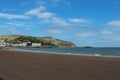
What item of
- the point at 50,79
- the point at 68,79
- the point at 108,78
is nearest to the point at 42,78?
the point at 50,79

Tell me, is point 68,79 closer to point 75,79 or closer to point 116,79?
point 75,79

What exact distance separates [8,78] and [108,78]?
5126mm

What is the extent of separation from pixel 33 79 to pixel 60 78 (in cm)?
144

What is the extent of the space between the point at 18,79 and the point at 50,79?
1.59 metres

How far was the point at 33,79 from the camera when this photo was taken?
13.0 meters

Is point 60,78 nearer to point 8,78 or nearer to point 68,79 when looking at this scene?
point 68,79

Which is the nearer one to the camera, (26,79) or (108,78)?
(26,79)

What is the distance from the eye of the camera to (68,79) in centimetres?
1316

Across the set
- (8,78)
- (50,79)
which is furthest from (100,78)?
(8,78)

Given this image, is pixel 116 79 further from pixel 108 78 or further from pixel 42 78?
pixel 42 78

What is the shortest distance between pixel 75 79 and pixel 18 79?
281cm

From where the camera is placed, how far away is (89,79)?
13164mm

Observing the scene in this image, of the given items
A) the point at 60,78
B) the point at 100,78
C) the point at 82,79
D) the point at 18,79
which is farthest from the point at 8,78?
the point at 100,78

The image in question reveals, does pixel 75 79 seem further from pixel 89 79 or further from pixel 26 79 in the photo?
pixel 26 79
